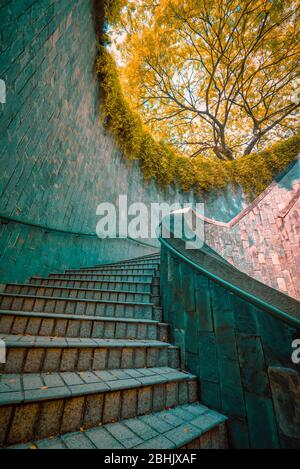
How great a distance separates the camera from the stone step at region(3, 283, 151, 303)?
2.94m

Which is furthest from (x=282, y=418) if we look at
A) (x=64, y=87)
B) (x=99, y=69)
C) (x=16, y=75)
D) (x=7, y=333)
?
(x=99, y=69)

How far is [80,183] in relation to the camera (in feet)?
17.2

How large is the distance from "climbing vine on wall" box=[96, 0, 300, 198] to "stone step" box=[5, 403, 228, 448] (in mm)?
7080

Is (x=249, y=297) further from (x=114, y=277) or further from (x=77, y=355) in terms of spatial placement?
(x=114, y=277)

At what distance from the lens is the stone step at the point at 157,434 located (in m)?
1.11

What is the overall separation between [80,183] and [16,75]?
253 centimetres

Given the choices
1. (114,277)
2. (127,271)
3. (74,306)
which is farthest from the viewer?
(127,271)

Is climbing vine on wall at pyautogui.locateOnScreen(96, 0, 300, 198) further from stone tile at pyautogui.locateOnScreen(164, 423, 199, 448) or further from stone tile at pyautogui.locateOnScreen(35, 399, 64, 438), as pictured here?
stone tile at pyautogui.locateOnScreen(164, 423, 199, 448)

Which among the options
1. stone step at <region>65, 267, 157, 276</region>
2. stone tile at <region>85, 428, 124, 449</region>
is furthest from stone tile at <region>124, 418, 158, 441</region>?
stone step at <region>65, 267, 157, 276</region>

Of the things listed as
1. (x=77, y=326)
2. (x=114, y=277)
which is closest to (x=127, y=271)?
(x=114, y=277)

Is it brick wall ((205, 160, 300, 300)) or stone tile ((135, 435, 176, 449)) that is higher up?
brick wall ((205, 160, 300, 300))

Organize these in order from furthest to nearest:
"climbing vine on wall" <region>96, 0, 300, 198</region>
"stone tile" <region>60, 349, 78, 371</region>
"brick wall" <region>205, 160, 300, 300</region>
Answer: "climbing vine on wall" <region>96, 0, 300, 198</region>
"brick wall" <region>205, 160, 300, 300</region>
"stone tile" <region>60, 349, 78, 371</region>

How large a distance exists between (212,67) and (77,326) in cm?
1238

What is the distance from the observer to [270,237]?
5152mm
